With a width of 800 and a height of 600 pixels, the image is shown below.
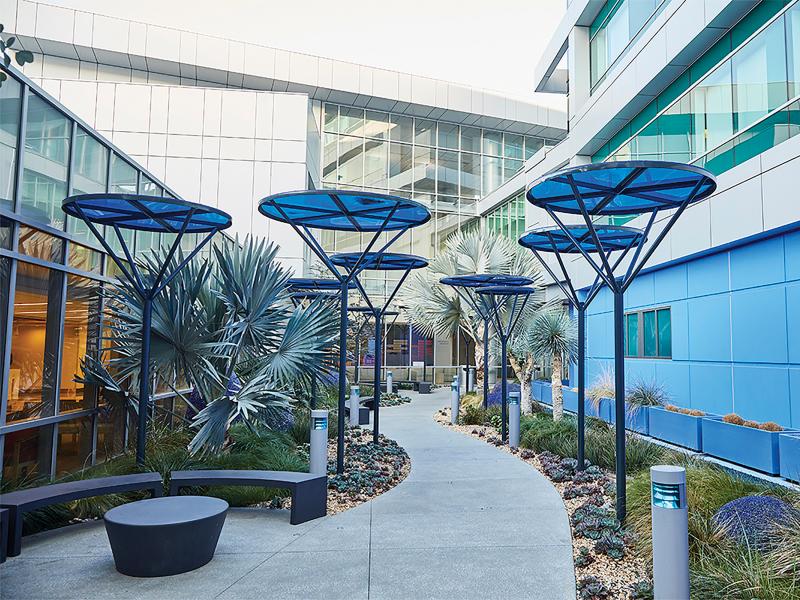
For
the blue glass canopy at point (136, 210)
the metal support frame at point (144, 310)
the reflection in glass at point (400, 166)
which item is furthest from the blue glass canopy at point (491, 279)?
the reflection in glass at point (400, 166)

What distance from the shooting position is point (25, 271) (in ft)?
24.3

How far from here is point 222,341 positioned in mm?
9414

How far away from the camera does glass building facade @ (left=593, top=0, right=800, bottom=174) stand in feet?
34.3

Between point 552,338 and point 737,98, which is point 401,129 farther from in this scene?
point 737,98

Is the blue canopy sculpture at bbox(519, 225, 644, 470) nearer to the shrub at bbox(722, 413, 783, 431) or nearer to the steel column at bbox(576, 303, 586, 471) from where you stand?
the steel column at bbox(576, 303, 586, 471)

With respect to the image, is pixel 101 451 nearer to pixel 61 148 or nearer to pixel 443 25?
pixel 61 148

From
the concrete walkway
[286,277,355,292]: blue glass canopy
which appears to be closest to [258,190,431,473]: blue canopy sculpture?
the concrete walkway

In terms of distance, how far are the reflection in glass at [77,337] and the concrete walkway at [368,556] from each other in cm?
221

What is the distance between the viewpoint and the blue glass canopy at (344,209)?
770cm

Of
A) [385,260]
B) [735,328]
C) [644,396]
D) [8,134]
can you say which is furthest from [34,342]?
[735,328]

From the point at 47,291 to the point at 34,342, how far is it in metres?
0.66

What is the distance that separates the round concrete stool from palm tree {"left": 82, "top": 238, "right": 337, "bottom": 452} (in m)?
2.55

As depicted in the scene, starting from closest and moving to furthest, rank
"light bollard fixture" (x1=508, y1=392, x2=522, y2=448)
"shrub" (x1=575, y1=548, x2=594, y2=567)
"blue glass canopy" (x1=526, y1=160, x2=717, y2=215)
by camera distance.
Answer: "shrub" (x1=575, y1=548, x2=594, y2=567), "blue glass canopy" (x1=526, y1=160, x2=717, y2=215), "light bollard fixture" (x1=508, y1=392, x2=522, y2=448)

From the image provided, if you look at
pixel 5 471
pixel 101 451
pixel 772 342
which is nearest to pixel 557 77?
pixel 772 342
